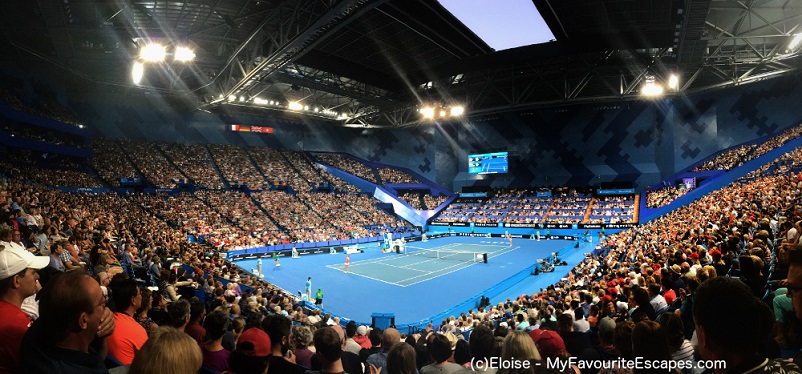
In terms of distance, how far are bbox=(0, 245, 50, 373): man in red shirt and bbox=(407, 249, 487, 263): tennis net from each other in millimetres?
27178

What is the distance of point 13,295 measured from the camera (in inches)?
108

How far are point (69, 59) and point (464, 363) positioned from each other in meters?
33.2

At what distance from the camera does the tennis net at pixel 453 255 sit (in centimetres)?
2936

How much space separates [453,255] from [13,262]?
3060 cm

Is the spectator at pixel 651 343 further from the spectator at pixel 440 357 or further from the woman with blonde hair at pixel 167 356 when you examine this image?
the woman with blonde hair at pixel 167 356

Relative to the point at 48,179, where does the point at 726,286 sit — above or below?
below

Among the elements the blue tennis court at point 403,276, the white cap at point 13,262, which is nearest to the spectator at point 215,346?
the white cap at point 13,262

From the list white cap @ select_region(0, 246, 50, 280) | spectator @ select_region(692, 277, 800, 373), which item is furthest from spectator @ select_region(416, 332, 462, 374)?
white cap @ select_region(0, 246, 50, 280)

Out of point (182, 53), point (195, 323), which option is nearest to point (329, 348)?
point (195, 323)

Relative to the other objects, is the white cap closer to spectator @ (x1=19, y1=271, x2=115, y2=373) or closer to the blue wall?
spectator @ (x1=19, y1=271, x2=115, y2=373)

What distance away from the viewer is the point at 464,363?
5.18 metres

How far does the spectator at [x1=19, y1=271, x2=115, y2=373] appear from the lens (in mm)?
1997

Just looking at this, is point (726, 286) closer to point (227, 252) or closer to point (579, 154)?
point (227, 252)

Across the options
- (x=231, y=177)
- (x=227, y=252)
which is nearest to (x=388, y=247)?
(x=227, y=252)
